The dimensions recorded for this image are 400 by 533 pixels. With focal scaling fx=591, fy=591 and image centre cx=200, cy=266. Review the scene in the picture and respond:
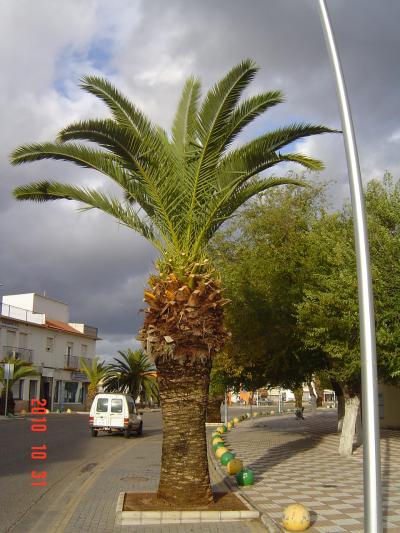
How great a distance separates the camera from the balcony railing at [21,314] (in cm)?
5153

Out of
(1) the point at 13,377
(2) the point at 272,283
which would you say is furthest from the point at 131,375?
(2) the point at 272,283

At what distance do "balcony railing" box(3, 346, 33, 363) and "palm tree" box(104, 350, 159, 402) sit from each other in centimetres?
792

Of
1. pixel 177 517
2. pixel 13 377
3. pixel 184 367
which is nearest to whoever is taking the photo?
pixel 177 517

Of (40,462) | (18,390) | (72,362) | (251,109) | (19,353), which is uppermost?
(251,109)

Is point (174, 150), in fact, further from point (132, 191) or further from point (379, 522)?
point (379, 522)

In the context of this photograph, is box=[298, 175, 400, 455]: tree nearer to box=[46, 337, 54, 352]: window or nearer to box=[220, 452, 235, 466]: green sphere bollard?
box=[220, 452, 235, 466]: green sphere bollard

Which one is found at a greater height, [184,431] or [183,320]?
[183,320]

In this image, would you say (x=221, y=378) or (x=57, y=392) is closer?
A: (x=221, y=378)

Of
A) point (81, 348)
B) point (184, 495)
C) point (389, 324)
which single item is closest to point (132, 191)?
point (184, 495)

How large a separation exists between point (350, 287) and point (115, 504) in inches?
275

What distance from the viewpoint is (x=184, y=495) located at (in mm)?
9023

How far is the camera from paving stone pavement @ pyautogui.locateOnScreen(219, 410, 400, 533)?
887 cm

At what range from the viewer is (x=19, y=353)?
50.0 meters

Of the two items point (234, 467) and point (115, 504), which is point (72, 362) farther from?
point (115, 504)
